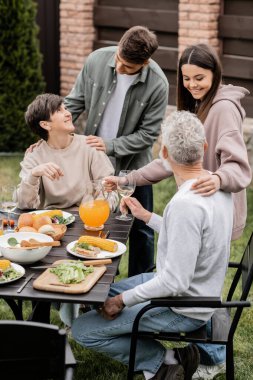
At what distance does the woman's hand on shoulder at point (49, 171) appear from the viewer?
172 inches

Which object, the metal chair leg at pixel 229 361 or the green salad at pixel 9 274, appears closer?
the green salad at pixel 9 274

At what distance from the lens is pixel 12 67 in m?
9.23

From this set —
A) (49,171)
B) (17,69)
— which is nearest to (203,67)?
(49,171)

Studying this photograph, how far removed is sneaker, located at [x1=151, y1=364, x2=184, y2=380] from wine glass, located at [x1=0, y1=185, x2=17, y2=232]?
1.05 metres

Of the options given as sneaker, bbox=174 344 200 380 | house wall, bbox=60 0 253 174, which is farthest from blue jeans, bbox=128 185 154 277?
house wall, bbox=60 0 253 174

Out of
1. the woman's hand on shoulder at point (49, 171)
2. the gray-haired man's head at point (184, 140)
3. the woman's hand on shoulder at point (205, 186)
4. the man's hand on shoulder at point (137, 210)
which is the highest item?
the gray-haired man's head at point (184, 140)

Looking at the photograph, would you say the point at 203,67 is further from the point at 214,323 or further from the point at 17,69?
the point at 17,69

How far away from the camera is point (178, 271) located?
347 centimetres

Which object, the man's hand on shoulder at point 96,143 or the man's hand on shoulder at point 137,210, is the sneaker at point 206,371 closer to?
the man's hand on shoulder at point 137,210

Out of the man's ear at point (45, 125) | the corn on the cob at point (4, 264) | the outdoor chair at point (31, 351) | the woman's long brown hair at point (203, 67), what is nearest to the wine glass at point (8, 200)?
the man's ear at point (45, 125)

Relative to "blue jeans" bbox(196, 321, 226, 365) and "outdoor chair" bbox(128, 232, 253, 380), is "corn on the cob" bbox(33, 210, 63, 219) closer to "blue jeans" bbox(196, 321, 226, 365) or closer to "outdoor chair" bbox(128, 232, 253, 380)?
"outdoor chair" bbox(128, 232, 253, 380)

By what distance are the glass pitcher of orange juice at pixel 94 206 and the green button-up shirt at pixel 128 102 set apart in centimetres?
107

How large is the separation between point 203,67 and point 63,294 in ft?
4.84

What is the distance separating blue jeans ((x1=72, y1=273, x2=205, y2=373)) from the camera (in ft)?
12.3
